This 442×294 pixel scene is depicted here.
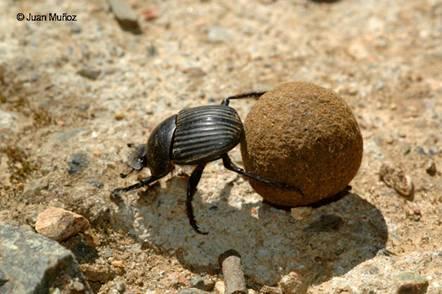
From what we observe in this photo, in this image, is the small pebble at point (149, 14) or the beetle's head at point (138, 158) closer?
the beetle's head at point (138, 158)

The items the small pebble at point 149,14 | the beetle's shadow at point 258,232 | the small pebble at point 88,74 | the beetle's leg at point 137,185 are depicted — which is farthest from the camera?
the small pebble at point 149,14

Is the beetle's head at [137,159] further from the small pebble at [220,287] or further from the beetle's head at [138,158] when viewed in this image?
the small pebble at [220,287]

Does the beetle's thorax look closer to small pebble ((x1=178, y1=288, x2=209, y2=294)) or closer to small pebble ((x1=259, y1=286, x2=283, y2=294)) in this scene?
small pebble ((x1=178, y1=288, x2=209, y2=294))

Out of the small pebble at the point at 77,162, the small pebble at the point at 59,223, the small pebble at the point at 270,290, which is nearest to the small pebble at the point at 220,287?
the small pebble at the point at 270,290

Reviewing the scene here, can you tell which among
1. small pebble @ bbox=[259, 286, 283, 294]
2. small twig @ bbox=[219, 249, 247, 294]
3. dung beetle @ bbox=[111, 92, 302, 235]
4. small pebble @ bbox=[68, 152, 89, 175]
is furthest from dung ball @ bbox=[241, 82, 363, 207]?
small pebble @ bbox=[68, 152, 89, 175]

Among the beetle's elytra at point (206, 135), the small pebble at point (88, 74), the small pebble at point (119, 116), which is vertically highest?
the beetle's elytra at point (206, 135)

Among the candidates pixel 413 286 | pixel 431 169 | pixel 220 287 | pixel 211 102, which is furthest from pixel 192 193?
pixel 431 169

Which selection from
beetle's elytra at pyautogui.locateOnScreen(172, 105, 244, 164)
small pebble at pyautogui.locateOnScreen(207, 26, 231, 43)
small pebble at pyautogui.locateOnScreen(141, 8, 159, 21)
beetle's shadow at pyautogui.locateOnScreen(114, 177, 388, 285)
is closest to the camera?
beetle's elytra at pyautogui.locateOnScreen(172, 105, 244, 164)
